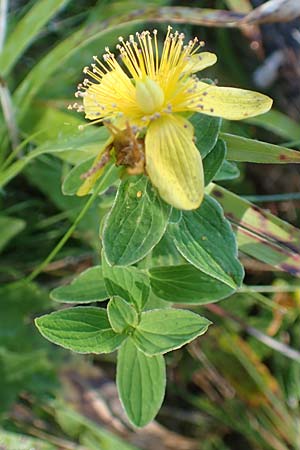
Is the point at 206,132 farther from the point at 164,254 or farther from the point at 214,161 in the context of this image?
the point at 164,254

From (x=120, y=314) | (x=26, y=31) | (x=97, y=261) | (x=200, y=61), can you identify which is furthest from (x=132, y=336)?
(x=26, y=31)

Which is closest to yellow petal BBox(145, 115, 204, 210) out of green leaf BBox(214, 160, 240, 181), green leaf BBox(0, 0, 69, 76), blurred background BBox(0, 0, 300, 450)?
A: green leaf BBox(214, 160, 240, 181)

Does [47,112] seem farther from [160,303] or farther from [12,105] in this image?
[160,303]

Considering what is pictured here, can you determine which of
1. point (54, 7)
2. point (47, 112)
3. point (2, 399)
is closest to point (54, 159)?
point (47, 112)

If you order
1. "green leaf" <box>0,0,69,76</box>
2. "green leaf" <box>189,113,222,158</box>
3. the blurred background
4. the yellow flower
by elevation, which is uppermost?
"green leaf" <box>0,0,69,76</box>

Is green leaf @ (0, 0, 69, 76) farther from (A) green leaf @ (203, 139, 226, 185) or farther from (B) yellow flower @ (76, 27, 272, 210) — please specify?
(A) green leaf @ (203, 139, 226, 185)

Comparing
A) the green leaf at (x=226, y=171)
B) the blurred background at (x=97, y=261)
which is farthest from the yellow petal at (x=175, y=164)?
the blurred background at (x=97, y=261)
